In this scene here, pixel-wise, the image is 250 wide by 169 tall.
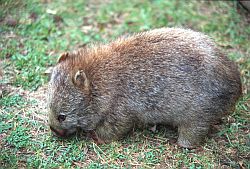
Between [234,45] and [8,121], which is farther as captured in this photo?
[234,45]

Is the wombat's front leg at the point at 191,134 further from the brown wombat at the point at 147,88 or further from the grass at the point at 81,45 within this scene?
the grass at the point at 81,45

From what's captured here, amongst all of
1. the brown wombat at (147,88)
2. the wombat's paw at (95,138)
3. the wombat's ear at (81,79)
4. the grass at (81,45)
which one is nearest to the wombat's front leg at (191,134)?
the brown wombat at (147,88)

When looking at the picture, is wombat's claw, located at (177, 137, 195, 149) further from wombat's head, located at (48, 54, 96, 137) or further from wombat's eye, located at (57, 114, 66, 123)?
wombat's eye, located at (57, 114, 66, 123)

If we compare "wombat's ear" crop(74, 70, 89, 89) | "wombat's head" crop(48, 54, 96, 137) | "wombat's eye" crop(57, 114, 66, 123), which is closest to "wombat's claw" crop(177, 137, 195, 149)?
"wombat's head" crop(48, 54, 96, 137)

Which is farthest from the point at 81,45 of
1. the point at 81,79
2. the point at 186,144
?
the point at 186,144

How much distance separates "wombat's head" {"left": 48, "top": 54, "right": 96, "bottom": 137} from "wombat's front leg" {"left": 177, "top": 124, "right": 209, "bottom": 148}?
1.02 meters

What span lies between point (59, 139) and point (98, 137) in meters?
0.45

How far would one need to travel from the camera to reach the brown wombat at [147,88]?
4777mm

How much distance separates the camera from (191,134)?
4922mm

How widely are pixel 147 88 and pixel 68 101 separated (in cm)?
90

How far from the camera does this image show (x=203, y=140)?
199 inches

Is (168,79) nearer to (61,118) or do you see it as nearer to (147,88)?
(147,88)

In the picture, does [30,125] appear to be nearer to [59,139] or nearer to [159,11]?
[59,139]

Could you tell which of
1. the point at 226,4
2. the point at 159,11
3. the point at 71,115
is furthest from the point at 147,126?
the point at 226,4
